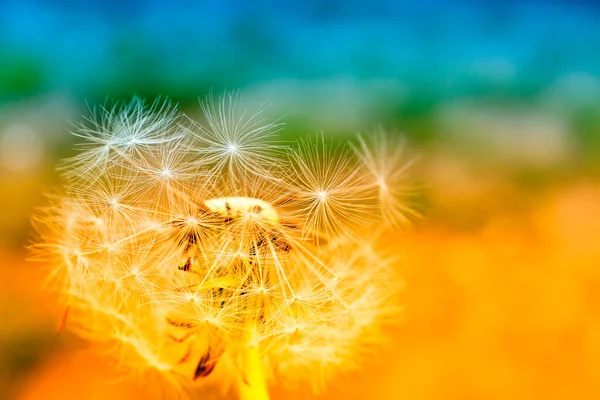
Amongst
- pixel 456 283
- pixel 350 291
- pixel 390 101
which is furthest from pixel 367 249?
pixel 390 101

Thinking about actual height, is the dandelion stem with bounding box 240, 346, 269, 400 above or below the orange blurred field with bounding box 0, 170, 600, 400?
below

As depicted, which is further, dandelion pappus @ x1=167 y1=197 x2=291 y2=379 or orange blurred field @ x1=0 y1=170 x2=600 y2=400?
orange blurred field @ x1=0 y1=170 x2=600 y2=400

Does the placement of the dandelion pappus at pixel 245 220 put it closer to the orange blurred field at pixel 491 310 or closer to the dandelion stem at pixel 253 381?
the dandelion stem at pixel 253 381

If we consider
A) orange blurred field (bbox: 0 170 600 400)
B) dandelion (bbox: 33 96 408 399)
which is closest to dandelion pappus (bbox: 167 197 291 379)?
dandelion (bbox: 33 96 408 399)

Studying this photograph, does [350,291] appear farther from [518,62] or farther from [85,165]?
[518,62]

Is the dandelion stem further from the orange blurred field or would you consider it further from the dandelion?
the orange blurred field
